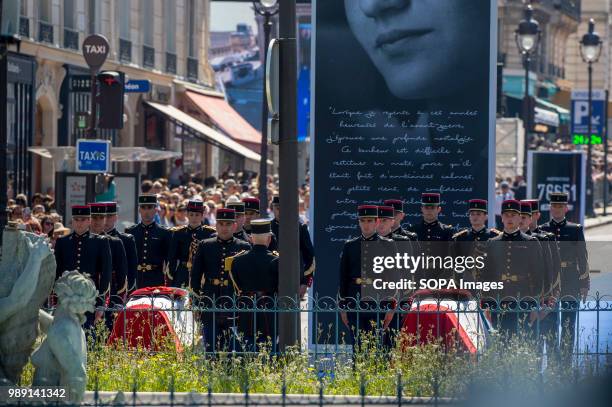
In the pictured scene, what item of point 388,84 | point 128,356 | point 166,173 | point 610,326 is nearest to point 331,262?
point 388,84

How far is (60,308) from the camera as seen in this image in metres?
8.94

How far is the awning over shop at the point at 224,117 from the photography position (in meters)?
47.0

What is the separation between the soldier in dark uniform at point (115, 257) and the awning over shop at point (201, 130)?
26874 mm

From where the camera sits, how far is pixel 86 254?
15.5 m

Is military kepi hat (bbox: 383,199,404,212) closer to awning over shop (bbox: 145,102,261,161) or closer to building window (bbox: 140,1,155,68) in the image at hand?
awning over shop (bbox: 145,102,261,161)

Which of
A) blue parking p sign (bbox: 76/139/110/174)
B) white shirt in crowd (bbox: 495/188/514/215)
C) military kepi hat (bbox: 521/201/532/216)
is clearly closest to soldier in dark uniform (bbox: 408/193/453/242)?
military kepi hat (bbox: 521/201/532/216)

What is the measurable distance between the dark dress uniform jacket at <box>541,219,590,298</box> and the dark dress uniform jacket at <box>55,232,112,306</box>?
14.7 ft

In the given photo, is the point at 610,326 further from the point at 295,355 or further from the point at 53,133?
the point at 53,133

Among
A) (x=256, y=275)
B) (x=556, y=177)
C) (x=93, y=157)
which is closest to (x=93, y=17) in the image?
(x=556, y=177)

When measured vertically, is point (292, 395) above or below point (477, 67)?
below

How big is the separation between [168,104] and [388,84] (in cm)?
3005

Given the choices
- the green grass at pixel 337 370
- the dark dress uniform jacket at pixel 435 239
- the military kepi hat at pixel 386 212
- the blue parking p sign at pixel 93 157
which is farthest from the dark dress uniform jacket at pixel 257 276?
the blue parking p sign at pixel 93 157

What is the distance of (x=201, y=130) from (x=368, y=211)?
95.7ft

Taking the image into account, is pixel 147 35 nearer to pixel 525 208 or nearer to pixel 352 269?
pixel 525 208
